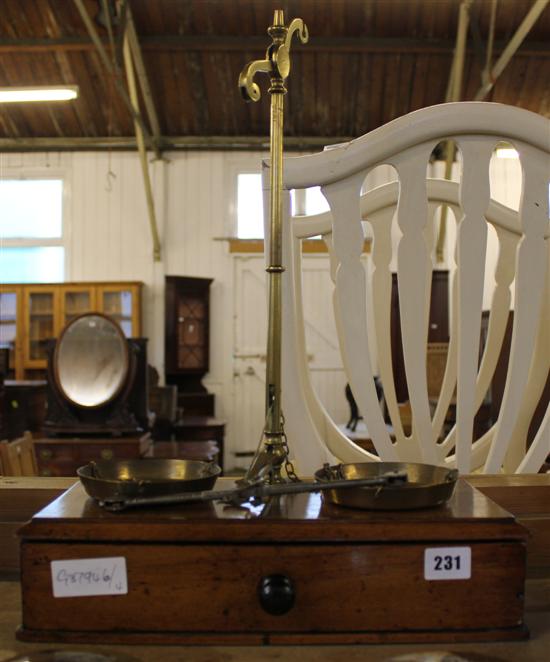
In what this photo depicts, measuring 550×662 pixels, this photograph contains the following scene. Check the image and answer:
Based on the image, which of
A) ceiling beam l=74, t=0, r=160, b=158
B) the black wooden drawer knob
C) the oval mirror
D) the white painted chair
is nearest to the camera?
the black wooden drawer knob

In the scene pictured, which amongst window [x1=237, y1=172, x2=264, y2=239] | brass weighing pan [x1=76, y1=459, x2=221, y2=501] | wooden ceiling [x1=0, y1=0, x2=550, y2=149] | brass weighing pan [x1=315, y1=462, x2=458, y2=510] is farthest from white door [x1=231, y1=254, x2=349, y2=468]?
brass weighing pan [x1=315, y1=462, x2=458, y2=510]

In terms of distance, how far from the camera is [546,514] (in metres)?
1.00

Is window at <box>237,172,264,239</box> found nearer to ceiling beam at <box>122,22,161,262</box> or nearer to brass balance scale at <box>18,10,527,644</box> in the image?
ceiling beam at <box>122,22,161,262</box>

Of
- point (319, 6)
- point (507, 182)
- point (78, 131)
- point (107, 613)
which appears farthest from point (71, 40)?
point (107, 613)

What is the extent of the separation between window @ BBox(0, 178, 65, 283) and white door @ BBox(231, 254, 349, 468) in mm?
2335

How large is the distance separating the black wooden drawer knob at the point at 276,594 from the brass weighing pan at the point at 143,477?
0.15m

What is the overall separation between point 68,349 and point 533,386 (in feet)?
6.87

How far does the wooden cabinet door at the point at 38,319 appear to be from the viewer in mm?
7992

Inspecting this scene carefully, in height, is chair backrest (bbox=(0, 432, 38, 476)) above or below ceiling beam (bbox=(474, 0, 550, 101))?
below

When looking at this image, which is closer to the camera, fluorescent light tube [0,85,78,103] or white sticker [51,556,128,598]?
white sticker [51,556,128,598]

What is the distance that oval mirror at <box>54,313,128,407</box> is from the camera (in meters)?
3.00

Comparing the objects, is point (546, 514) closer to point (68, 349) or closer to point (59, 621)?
point (59, 621)

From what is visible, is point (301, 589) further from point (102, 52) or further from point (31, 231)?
point (31, 231)

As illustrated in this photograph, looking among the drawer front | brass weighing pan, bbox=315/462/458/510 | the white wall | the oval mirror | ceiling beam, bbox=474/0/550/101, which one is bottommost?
the drawer front
